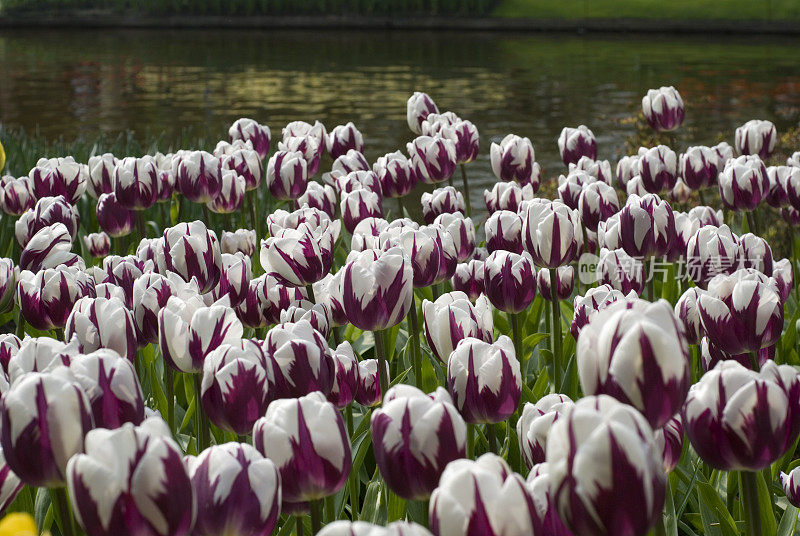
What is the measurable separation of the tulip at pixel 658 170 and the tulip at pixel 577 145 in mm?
636

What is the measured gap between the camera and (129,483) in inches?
47.2

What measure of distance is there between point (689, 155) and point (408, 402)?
326cm

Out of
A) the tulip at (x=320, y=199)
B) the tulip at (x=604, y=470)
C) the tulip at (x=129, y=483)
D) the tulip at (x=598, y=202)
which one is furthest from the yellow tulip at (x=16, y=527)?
the tulip at (x=320, y=199)

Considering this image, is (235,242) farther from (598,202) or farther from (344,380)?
(344,380)

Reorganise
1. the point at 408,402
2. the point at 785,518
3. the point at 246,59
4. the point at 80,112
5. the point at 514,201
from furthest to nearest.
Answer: the point at 246,59 → the point at 80,112 → the point at 514,201 → the point at 785,518 → the point at 408,402

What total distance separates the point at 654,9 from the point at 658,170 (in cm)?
3437

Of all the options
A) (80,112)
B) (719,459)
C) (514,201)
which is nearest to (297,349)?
(719,459)

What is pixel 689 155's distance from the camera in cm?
432

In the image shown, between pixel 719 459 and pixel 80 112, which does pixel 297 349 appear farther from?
pixel 80 112

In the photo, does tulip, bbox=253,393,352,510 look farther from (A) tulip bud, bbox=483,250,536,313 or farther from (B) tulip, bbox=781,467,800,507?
(A) tulip bud, bbox=483,250,536,313

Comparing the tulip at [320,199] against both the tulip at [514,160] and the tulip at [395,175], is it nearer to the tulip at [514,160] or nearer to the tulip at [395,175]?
Result: the tulip at [395,175]

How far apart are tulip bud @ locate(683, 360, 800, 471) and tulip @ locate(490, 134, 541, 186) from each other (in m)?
3.14

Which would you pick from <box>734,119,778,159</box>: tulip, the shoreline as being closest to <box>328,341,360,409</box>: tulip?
<box>734,119,778,159</box>: tulip

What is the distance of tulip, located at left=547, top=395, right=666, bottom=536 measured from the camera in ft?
3.36
